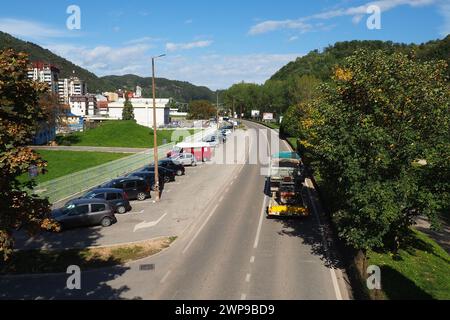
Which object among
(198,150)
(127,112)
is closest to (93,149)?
(198,150)

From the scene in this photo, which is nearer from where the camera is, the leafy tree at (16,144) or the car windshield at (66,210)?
the leafy tree at (16,144)

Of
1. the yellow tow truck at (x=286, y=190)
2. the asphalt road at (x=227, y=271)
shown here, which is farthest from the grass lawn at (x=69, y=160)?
A: the asphalt road at (x=227, y=271)

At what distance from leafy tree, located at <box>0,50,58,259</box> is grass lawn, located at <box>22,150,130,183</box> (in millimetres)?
26756

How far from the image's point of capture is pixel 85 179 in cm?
3253

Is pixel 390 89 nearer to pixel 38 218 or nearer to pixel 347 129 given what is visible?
pixel 347 129

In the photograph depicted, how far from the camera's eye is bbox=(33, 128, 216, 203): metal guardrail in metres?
28.3

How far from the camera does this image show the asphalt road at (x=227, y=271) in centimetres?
1541

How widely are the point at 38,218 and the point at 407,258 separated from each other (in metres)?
14.9

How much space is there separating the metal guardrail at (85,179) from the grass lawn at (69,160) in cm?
523

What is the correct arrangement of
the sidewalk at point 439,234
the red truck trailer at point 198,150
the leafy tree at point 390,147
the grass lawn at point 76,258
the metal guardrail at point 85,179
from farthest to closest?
the red truck trailer at point 198,150 < the metal guardrail at point 85,179 < the sidewalk at point 439,234 < the grass lawn at point 76,258 < the leafy tree at point 390,147

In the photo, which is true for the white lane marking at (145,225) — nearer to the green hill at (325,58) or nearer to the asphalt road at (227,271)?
the asphalt road at (227,271)

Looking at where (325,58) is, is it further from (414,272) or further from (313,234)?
(414,272)

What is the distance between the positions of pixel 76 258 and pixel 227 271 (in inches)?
271

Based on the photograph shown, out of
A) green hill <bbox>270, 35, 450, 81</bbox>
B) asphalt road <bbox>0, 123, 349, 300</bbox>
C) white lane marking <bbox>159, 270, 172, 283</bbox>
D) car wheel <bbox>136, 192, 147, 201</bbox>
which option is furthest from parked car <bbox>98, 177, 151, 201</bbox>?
green hill <bbox>270, 35, 450, 81</bbox>
